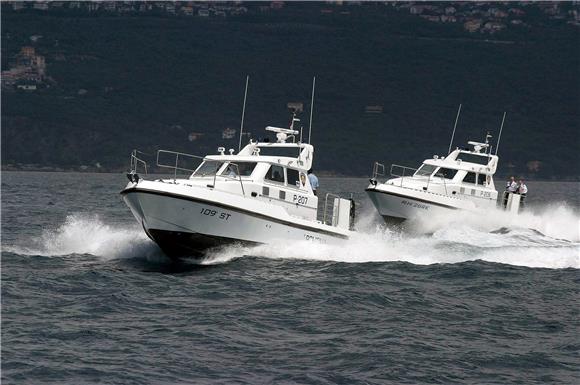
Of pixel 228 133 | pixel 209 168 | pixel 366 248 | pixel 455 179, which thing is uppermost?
pixel 209 168

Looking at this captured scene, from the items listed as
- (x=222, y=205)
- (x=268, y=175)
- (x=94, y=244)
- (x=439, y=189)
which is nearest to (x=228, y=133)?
(x=439, y=189)

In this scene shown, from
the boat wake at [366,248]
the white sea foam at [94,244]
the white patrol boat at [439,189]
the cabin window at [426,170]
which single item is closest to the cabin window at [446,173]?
the white patrol boat at [439,189]

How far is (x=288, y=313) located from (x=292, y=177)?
25.4 feet

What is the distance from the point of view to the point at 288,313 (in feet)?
64.6

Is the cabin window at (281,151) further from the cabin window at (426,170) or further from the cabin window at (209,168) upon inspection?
the cabin window at (426,170)

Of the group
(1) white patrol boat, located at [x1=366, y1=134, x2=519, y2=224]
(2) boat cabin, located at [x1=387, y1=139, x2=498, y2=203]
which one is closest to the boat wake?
(1) white patrol boat, located at [x1=366, y1=134, x2=519, y2=224]

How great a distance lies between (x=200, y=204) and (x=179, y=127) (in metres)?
157

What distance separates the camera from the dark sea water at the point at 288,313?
16047mm

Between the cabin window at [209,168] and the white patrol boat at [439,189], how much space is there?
33.5 ft

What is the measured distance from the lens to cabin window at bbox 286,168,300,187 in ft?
88.1

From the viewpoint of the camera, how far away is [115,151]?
166m

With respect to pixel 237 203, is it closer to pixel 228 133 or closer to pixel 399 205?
pixel 399 205

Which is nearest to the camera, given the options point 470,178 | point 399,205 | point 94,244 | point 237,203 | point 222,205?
point 222,205

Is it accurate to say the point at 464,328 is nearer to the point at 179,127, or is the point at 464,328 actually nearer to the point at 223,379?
the point at 223,379
